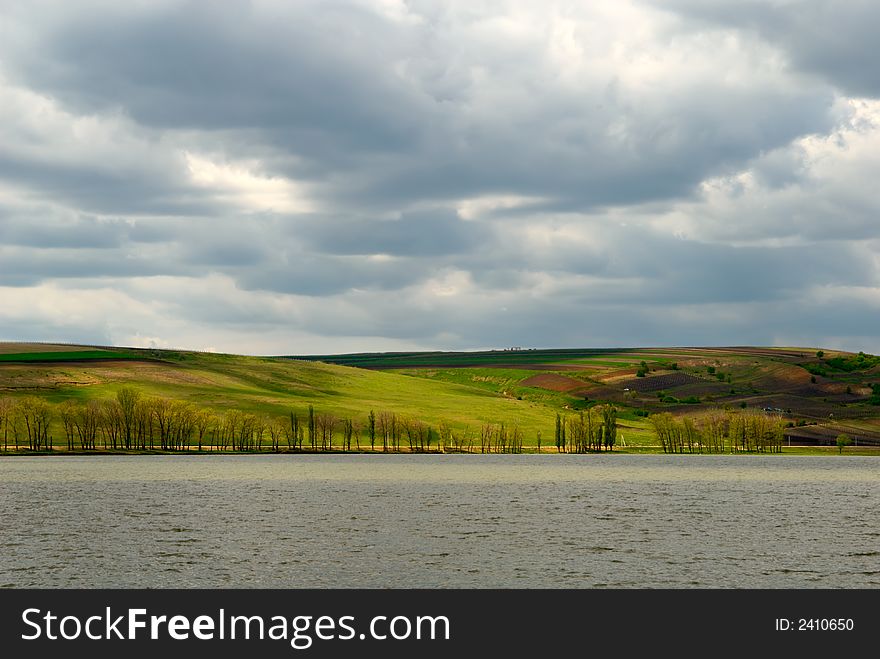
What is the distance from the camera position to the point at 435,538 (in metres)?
93.2

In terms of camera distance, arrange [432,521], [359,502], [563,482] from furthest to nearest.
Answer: [563,482]
[359,502]
[432,521]

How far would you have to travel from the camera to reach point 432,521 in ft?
358

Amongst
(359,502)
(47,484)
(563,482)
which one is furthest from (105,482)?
(563,482)

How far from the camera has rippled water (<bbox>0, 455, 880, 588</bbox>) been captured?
71312 millimetres

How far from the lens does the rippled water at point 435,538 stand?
71312mm
